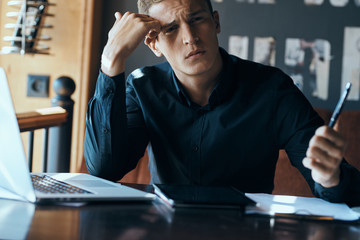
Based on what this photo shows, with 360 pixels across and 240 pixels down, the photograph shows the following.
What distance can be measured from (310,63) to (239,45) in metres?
0.44

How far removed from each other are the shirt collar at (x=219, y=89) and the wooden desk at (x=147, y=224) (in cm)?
63

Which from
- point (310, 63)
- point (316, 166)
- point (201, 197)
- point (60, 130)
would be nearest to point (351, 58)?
point (310, 63)

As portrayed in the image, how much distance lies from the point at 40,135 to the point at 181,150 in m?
1.65

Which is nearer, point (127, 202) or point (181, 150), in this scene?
point (127, 202)

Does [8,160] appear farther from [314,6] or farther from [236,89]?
[314,6]

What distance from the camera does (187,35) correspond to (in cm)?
139

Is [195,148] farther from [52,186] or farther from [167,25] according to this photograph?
[52,186]

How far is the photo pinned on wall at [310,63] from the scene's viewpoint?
2.62m

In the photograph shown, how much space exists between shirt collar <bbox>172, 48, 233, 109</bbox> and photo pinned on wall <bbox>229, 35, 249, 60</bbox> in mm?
1164

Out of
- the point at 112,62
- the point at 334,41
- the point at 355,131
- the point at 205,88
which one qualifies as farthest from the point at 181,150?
the point at 334,41

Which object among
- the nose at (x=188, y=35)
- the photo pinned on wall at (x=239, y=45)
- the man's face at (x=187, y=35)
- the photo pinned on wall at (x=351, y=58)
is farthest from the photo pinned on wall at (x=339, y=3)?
the nose at (x=188, y=35)

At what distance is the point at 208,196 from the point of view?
0.94m

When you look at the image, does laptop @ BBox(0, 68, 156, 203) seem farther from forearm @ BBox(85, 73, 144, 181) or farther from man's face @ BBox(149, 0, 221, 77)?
man's face @ BBox(149, 0, 221, 77)

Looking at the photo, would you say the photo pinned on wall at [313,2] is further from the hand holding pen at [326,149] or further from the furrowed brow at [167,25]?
the hand holding pen at [326,149]
